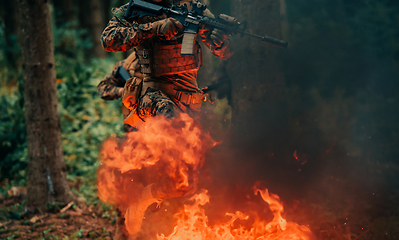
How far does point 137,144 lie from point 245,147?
147 cm

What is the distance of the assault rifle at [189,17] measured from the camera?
11.5 feet

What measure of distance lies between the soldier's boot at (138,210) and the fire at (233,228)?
35cm

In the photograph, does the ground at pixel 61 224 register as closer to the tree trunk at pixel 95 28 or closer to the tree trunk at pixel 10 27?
the tree trunk at pixel 10 27

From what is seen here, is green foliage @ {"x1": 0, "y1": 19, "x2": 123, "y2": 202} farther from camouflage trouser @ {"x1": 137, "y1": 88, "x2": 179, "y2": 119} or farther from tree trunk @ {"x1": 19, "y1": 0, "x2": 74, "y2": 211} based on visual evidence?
camouflage trouser @ {"x1": 137, "y1": 88, "x2": 179, "y2": 119}

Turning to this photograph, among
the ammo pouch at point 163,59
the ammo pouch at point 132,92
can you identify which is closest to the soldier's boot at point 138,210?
the ammo pouch at point 132,92

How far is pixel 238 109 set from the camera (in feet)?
15.1

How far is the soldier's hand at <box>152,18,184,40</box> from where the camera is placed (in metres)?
3.38

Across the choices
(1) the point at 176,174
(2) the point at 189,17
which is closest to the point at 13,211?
(1) the point at 176,174

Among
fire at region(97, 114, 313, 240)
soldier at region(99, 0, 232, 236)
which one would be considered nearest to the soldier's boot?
soldier at region(99, 0, 232, 236)

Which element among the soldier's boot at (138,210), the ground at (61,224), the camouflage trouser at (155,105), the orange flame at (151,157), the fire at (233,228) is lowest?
the ground at (61,224)

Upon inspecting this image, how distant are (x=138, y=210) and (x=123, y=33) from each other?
81.8 inches

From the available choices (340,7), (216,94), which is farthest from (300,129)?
(340,7)

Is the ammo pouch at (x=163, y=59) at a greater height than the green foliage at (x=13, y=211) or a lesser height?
greater

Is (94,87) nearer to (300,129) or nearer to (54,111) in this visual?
(54,111)
